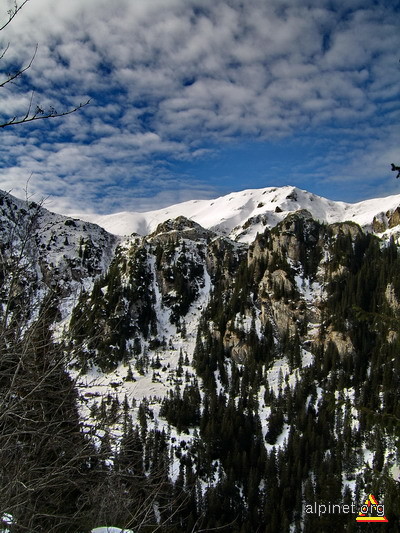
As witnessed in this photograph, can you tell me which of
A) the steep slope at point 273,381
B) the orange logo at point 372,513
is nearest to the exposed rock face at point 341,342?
the steep slope at point 273,381

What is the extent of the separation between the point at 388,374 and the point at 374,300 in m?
41.8

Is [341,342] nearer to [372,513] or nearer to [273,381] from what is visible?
[273,381]

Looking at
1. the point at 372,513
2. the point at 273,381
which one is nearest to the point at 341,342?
the point at 273,381

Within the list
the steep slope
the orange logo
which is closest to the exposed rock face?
the steep slope

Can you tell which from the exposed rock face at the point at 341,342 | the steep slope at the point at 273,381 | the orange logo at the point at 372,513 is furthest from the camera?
the exposed rock face at the point at 341,342

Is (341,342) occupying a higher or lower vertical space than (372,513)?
higher

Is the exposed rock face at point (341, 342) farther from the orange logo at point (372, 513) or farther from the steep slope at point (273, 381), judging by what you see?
the orange logo at point (372, 513)

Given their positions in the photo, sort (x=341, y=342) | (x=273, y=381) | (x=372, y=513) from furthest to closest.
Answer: (x=341, y=342), (x=273, y=381), (x=372, y=513)

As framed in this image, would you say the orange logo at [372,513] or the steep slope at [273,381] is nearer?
the orange logo at [372,513]

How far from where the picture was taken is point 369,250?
18662cm

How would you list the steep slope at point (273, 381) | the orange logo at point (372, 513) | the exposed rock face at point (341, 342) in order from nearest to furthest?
the orange logo at point (372, 513), the steep slope at point (273, 381), the exposed rock face at point (341, 342)

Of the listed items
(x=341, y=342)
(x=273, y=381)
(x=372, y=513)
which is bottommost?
(x=372, y=513)

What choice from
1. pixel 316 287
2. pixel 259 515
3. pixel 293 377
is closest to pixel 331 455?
pixel 259 515

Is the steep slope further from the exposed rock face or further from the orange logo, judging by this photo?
the orange logo
